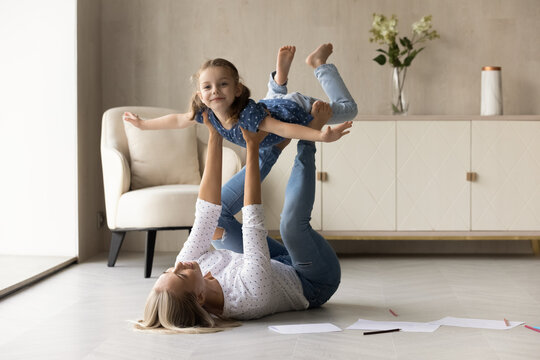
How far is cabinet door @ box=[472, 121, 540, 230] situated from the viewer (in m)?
4.32

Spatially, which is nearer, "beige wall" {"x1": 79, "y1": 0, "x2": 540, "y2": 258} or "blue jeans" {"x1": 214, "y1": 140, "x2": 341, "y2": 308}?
"blue jeans" {"x1": 214, "y1": 140, "x2": 341, "y2": 308}

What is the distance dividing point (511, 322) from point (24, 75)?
3032 mm

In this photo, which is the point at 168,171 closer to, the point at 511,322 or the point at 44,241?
the point at 44,241

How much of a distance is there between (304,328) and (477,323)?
0.66m

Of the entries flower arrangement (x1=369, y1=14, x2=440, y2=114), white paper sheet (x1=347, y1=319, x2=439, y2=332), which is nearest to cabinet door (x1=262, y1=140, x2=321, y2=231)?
flower arrangement (x1=369, y1=14, x2=440, y2=114)

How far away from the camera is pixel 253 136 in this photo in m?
2.72

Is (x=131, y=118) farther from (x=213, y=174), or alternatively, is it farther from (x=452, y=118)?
(x=452, y=118)

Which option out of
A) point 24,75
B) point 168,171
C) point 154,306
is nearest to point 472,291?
point 154,306

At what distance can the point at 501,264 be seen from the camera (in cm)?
421

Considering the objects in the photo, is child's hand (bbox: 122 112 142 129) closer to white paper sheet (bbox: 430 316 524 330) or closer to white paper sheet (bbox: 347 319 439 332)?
white paper sheet (bbox: 347 319 439 332)

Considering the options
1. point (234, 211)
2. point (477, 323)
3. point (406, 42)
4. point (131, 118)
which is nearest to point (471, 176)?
point (406, 42)

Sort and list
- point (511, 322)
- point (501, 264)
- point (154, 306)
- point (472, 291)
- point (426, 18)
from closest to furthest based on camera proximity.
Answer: point (154, 306) → point (511, 322) → point (472, 291) → point (501, 264) → point (426, 18)

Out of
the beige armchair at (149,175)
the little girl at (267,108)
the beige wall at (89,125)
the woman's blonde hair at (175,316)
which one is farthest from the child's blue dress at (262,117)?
the beige wall at (89,125)

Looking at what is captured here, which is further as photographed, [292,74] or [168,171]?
[292,74]
